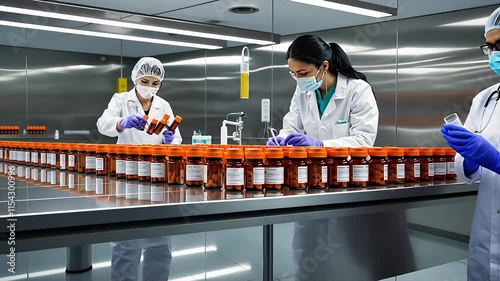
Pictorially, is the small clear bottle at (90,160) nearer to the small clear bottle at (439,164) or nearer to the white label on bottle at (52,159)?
the white label on bottle at (52,159)

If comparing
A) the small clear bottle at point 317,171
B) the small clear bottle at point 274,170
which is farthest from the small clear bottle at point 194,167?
the small clear bottle at point 317,171

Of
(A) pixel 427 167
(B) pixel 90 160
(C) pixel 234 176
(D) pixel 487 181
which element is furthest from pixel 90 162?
(D) pixel 487 181

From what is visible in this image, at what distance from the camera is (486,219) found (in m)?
1.71

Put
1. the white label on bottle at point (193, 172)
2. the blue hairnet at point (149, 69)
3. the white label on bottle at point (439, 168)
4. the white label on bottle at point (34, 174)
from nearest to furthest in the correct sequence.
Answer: the white label on bottle at point (193, 172) < the white label on bottle at point (34, 174) < the white label on bottle at point (439, 168) < the blue hairnet at point (149, 69)

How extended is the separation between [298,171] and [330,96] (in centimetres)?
118

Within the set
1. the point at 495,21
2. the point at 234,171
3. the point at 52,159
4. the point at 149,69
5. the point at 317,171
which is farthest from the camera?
the point at 149,69

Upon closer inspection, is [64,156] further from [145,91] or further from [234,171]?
[145,91]

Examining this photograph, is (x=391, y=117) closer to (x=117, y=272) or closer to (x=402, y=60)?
(x=402, y=60)

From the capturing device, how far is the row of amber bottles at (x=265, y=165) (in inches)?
50.9

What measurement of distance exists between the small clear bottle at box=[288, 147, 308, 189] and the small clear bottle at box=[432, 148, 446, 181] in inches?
25.0

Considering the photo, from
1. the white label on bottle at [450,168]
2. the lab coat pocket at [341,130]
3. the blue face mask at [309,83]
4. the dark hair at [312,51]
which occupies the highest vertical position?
the dark hair at [312,51]

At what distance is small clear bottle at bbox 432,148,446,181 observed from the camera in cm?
167

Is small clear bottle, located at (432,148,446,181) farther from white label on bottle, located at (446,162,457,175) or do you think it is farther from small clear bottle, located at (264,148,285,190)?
small clear bottle, located at (264,148,285,190)

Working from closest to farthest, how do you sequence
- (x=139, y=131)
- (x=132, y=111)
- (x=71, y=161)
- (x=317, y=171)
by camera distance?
1. (x=317, y=171)
2. (x=71, y=161)
3. (x=139, y=131)
4. (x=132, y=111)
